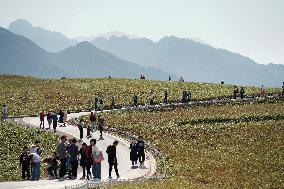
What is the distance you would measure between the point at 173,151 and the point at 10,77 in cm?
7375

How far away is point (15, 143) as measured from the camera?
153 feet

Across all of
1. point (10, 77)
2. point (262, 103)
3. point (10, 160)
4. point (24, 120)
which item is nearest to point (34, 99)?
point (24, 120)

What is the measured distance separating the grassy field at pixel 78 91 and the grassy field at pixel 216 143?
50.6 ft

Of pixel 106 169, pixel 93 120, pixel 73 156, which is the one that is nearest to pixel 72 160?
pixel 73 156

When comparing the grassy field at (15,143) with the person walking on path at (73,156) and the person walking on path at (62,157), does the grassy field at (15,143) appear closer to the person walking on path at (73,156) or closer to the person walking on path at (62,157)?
the person walking on path at (62,157)

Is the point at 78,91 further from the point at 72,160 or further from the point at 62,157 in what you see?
the point at 72,160

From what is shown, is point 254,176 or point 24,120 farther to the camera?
point 24,120

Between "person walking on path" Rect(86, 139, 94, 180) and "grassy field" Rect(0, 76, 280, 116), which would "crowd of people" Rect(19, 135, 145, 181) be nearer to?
"person walking on path" Rect(86, 139, 94, 180)

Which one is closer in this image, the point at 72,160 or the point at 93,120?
the point at 72,160

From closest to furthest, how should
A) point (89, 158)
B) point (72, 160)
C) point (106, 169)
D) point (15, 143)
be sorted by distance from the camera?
point (72, 160) < point (89, 158) < point (106, 169) < point (15, 143)

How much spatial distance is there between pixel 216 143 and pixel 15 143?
1932 cm

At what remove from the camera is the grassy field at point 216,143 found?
35.7 meters

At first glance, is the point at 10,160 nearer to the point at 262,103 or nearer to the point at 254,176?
the point at 254,176

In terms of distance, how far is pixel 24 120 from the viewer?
64938 mm
